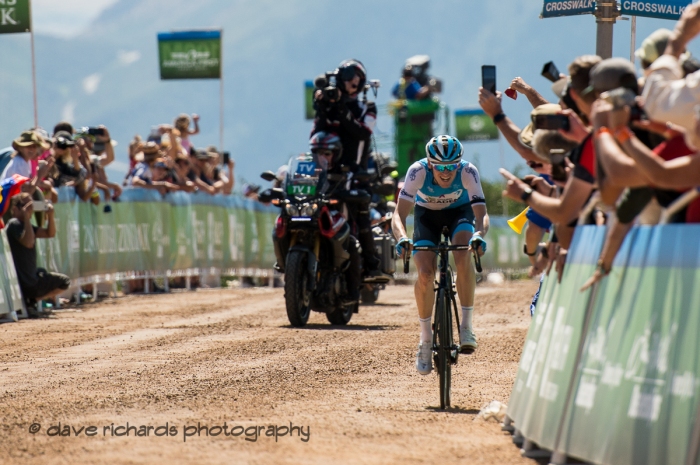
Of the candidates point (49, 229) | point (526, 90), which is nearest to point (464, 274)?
point (526, 90)

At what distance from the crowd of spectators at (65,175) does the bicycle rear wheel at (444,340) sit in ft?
24.9

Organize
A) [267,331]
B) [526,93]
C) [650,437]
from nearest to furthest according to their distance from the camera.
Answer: [650,437] → [526,93] → [267,331]

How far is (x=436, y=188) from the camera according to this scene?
31.8 ft

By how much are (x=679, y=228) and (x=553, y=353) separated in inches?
43.7

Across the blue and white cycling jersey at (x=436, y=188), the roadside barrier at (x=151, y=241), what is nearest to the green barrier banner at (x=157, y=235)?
the roadside barrier at (x=151, y=241)

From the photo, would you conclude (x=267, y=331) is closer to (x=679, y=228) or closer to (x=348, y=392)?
(x=348, y=392)

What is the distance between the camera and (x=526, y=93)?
8719 millimetres

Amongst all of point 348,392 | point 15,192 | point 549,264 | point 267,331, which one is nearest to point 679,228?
point 549,264

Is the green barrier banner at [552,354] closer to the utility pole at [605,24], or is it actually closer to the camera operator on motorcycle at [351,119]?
the utility pole at [605,24]

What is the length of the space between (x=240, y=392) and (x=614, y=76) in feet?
13.0

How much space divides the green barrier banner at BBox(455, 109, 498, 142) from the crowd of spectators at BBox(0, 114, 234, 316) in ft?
109

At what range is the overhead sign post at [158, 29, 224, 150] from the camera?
1051 inches

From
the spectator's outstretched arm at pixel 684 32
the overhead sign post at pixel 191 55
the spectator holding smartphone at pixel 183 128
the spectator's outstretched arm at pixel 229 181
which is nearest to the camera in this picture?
the spectator's outstretched arm at pixel 684 32

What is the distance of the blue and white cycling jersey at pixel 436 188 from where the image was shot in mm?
9602
